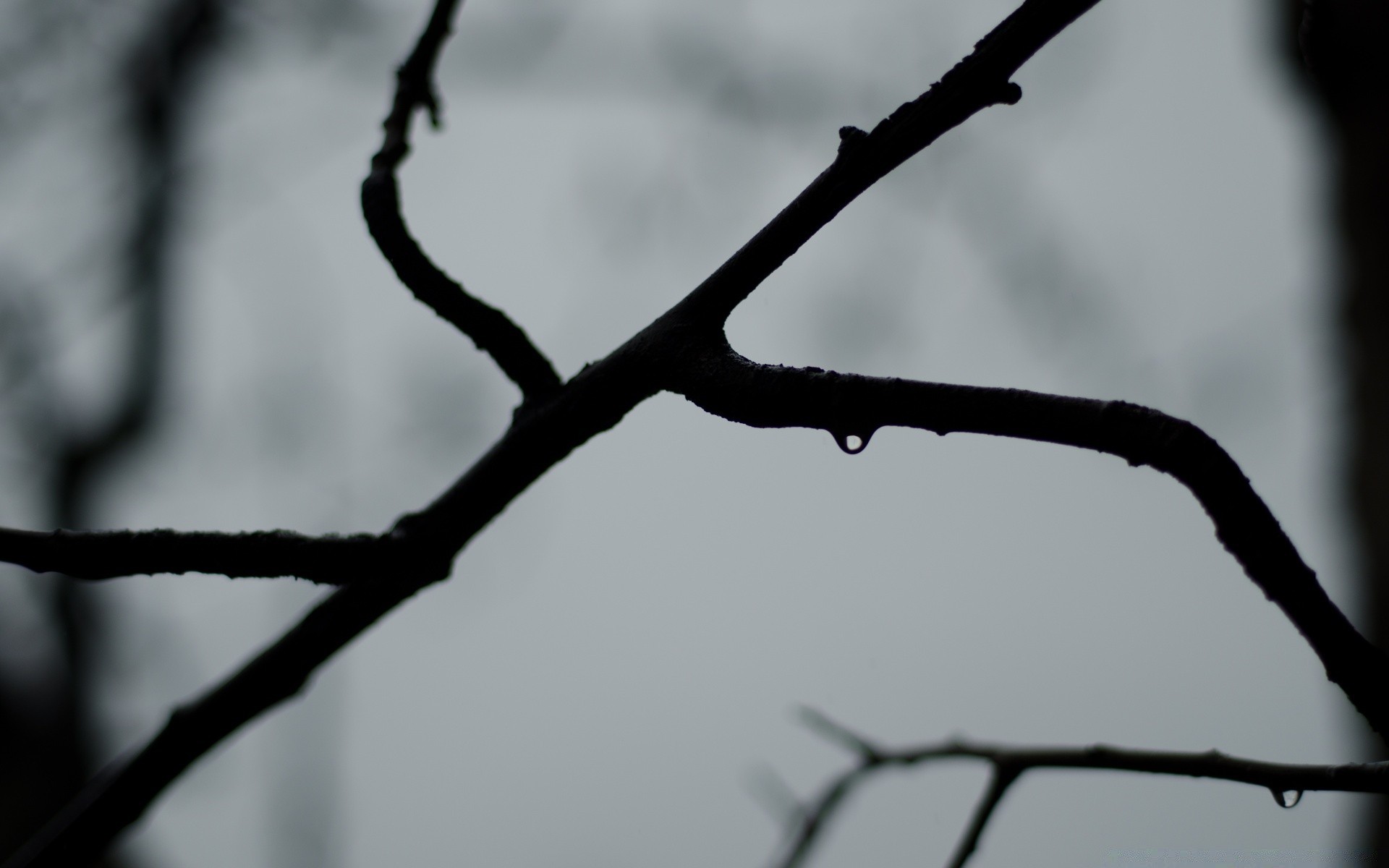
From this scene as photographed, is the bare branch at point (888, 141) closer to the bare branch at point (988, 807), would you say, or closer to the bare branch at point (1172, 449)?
the bare branch at point (1172, 449)

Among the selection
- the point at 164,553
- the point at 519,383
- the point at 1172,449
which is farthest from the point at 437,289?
the point at 1172,449

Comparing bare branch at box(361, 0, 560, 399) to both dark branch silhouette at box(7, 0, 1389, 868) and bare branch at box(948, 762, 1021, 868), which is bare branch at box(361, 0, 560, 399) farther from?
bare branch at box(948, 762, 1021, 868)

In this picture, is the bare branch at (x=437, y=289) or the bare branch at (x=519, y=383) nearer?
the bare branch at (x=519, y=383)

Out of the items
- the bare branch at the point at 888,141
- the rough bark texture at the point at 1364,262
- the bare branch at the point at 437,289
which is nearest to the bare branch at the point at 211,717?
the bare branch at the point at 437,289

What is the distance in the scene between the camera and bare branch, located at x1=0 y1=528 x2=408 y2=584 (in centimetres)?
48

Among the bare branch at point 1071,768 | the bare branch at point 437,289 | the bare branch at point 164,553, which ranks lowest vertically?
the bare branch at point 1071,768

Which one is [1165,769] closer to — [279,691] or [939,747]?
[939,747]

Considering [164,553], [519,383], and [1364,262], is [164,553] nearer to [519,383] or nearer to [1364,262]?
[519,383]

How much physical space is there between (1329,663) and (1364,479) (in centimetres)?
154

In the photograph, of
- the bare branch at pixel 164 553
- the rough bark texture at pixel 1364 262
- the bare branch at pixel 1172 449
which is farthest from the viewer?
the rough bark texture at pixel 1364 262

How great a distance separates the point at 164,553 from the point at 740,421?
312 millimetres

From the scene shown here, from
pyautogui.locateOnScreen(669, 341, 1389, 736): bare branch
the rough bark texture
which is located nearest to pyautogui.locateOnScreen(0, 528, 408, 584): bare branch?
pyautogui.locateOnScreen(669, 341, 1389, 736): bare branch

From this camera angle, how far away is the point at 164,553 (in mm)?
485

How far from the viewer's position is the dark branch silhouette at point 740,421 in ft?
1.26
